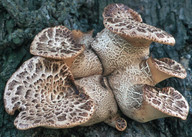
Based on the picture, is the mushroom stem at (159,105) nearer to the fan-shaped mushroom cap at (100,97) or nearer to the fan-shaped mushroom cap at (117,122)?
the fan-shaped mushroom cap at (117,122)

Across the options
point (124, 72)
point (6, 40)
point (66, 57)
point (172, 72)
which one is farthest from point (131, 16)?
point (6, 40)

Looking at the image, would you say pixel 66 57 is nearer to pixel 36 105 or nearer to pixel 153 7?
pixel 36 105

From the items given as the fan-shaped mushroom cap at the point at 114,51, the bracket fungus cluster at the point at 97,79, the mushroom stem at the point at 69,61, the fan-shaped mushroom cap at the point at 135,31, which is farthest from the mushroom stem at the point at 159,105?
the mushroom stem at the point at 69,61

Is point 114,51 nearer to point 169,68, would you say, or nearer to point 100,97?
point 100,97

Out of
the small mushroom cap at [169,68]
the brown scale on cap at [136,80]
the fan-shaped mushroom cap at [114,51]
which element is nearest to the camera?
the small mushroom cap at [169,68]

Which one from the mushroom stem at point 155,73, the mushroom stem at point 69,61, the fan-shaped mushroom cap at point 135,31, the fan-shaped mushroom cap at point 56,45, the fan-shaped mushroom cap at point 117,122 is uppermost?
the fan-shaped mushroom cap at point 135,31

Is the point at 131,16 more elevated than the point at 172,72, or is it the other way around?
the point at 131,16

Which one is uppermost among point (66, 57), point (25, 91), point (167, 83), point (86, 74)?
point (66, 57)
